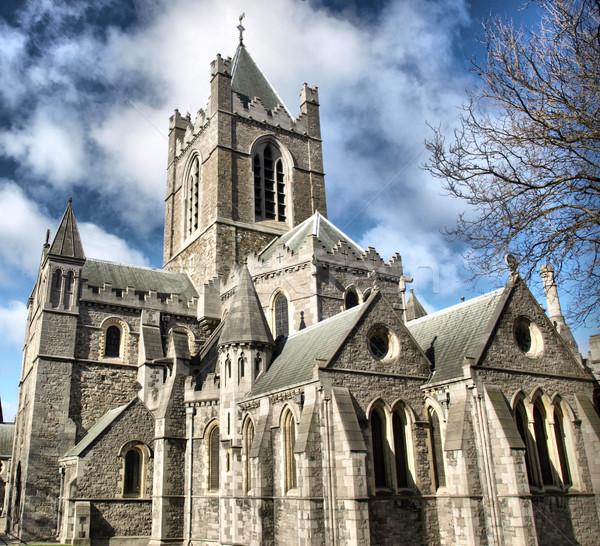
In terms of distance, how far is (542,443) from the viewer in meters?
18.2

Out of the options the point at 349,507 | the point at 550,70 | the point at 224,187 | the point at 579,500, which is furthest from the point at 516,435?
the point at 224,187

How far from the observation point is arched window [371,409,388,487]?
1747 cm

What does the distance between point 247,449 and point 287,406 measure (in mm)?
3236

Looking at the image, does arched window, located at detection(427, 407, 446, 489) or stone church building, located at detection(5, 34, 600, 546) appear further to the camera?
arched window, located at detection(427, 407, 446, 489)

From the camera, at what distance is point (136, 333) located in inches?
1141

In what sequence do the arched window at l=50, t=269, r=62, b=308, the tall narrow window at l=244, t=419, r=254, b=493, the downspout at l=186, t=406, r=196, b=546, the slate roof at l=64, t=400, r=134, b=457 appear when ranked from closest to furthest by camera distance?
the tall narrow window at l=244, t=419, r=254, b=493 < the downspout at l=186, t=406, r=196, b=546 < the slate roof at l=64, t=400, r=134, b=457 < the arched window at l=50, t=269, r=62, b=308

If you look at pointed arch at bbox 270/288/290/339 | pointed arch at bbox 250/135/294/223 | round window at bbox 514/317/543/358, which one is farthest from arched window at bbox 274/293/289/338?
round window at bbox 514/317/543/358

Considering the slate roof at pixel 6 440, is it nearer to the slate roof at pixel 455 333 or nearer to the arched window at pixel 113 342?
the arched window at pixel 113 342

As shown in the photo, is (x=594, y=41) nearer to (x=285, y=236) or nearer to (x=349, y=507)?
(x=349, y=507)

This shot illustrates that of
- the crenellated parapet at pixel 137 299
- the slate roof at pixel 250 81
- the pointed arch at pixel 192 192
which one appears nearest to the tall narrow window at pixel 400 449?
the crenellated parapet at pixel 137 299

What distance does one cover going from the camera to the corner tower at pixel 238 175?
33.8m

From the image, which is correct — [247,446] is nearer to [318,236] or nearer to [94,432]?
[94,432]

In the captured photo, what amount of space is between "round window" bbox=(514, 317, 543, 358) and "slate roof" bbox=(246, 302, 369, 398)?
5229mm

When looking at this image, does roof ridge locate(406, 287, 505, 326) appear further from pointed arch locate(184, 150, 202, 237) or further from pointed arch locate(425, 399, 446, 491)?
pointed arch locate(184, 150, 202, 237)
